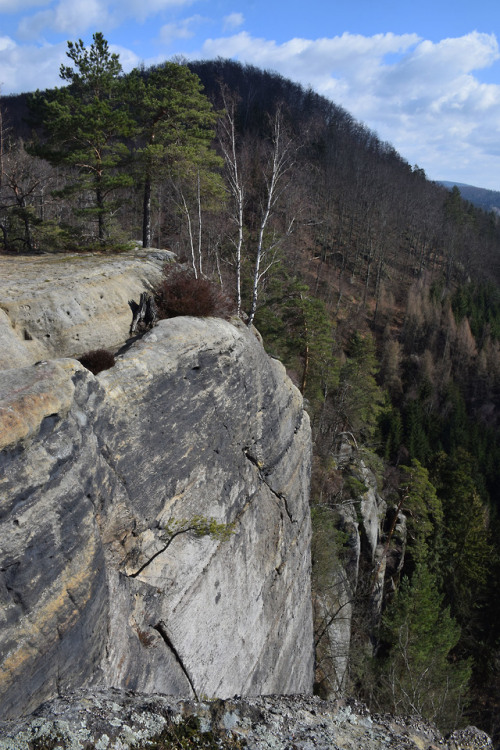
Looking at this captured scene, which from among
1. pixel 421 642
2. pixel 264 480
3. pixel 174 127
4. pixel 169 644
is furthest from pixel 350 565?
pixel 174 127

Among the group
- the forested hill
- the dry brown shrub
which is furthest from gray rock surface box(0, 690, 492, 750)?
the dry brown shrub

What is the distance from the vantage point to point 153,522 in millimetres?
7969

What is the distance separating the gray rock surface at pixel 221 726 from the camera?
105 inches

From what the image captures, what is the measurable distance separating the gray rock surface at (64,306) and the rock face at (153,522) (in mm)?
1692

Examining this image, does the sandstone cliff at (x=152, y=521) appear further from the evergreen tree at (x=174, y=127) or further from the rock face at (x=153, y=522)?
the evergreen tree at (x=174, y=127)

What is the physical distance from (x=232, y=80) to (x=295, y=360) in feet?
359

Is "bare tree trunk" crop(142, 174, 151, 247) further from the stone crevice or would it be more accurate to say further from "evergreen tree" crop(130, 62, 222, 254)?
the stone crevice

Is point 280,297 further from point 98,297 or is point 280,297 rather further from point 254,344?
point 98,297

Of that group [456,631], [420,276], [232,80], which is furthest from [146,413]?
[232,80]

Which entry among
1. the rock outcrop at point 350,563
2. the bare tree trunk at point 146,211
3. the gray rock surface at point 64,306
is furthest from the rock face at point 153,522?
the bare tree trunk at point 146,211

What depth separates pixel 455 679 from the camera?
20047 mm

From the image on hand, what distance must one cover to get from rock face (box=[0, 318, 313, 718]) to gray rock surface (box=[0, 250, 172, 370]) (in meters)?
1.69

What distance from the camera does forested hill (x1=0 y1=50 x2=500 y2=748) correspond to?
1633 centimetres

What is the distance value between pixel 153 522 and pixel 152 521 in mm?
37
